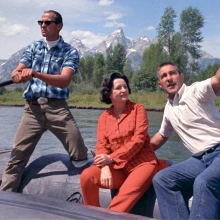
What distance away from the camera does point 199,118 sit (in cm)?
281

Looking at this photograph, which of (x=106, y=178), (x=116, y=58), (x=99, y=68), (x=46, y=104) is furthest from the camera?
(x=99, y=68)

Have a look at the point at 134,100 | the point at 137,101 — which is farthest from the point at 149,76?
the point at 134,100

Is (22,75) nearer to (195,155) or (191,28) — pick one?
(195,155)

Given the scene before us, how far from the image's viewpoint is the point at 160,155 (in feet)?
31.4

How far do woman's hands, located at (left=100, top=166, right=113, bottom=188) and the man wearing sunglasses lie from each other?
2.19ft

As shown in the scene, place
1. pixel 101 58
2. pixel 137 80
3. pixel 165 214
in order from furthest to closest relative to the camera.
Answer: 1. pixel 101 58
2. pixel 137 80
3. pixel 165 214

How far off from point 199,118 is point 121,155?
591mm

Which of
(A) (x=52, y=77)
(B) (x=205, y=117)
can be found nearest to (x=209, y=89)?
(B) (x=205, y=117)

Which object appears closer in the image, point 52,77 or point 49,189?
point 52,77

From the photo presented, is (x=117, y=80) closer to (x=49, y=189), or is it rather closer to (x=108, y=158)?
(x=108, y=158)

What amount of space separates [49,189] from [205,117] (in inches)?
59.1

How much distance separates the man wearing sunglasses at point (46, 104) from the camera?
11.8 ft

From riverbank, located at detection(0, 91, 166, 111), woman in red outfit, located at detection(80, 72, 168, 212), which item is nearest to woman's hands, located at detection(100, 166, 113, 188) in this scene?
woman in red outfit, located at detection(80, 72, 168, 212)

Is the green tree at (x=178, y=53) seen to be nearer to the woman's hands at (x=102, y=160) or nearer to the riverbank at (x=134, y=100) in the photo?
the riverbank at (x=134, y=100)
